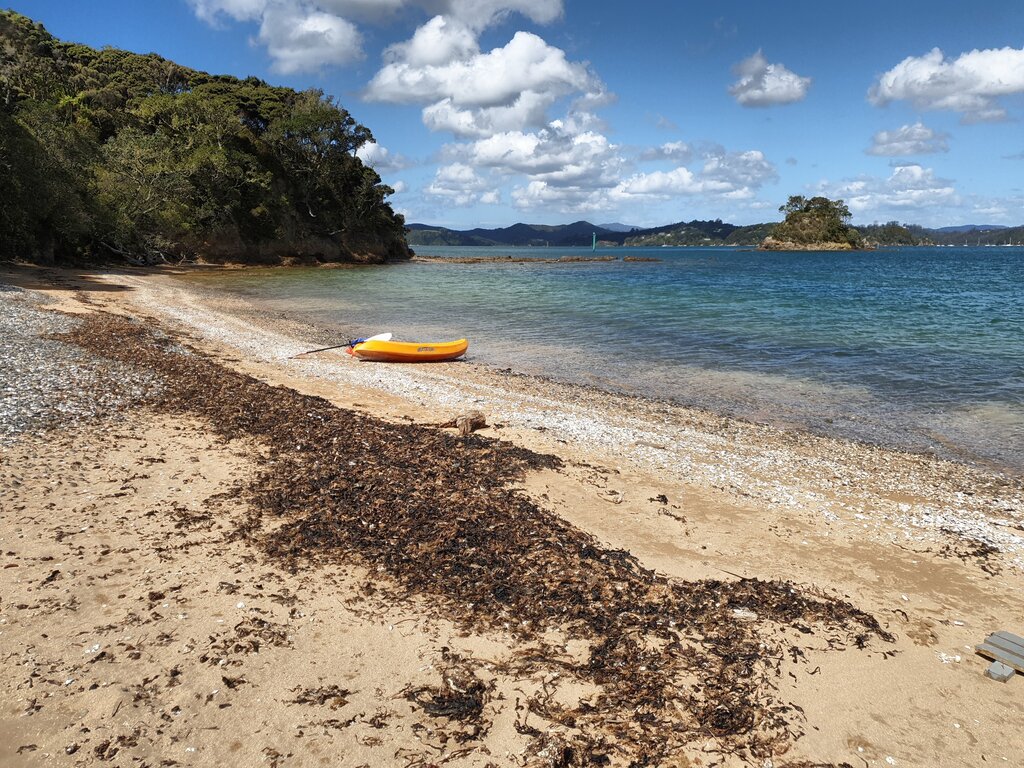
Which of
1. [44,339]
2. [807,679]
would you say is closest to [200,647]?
[807,679]

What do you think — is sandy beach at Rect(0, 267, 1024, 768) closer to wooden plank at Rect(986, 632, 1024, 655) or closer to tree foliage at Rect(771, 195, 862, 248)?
wooden plank at Rect(986, 632, 1024, 655)

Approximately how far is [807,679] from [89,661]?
562 centimetres

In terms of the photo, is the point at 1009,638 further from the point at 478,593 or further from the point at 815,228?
the point at 815,228

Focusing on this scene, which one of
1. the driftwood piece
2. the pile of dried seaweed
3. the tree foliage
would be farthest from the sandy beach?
the tree foliage

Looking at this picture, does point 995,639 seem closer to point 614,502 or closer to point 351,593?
point 614,502

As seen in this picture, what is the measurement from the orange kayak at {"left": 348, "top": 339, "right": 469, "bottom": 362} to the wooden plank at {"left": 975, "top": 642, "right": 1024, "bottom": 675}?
14501 mm

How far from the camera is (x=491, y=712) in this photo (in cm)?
421

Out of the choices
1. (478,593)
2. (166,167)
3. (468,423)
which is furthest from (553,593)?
(166,167)

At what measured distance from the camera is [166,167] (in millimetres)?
49719

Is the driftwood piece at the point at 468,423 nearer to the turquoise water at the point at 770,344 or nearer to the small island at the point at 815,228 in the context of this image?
the turquoise water at the point at 770,344

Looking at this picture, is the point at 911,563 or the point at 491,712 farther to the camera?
the point at 911,563

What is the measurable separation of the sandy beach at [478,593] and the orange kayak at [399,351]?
21.1 feet

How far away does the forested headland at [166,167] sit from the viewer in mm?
34281

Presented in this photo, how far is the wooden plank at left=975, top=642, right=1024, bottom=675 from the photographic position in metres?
4.88
